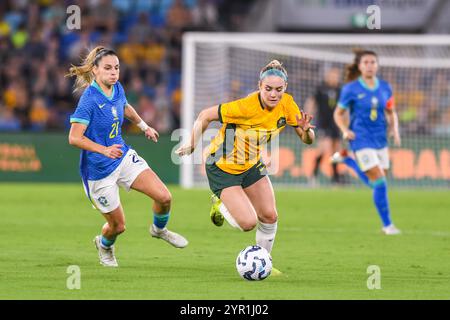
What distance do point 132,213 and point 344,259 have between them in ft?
19.4

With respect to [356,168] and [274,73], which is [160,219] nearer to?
[274,73]

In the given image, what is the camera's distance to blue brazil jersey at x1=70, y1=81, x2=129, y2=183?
10148 millimetres

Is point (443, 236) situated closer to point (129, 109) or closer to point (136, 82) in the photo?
point (129, 109)

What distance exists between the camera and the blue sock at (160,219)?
35.3 ft

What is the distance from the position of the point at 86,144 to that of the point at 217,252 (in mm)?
2617

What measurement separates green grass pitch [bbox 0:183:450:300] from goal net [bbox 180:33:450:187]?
7.01ft

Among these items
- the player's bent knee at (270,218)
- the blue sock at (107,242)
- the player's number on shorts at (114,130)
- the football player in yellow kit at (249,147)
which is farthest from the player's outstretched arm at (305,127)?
the blue sock at (107,242)

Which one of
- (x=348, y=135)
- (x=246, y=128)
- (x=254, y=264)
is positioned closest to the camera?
(x=254, y=264)

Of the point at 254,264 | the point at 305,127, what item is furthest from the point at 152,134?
the point at 254,264

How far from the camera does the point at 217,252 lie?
11922mm

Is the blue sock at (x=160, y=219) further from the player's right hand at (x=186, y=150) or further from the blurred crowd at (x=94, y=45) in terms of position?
the blurred crowd at (x=94, y=45)

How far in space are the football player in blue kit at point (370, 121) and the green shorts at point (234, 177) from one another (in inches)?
160

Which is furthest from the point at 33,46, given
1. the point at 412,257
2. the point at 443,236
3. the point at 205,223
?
the point at 412,257

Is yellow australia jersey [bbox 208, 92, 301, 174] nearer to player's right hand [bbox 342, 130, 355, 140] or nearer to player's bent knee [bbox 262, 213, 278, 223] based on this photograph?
player's bent knee [bbox 262, 213, 278, 223]
